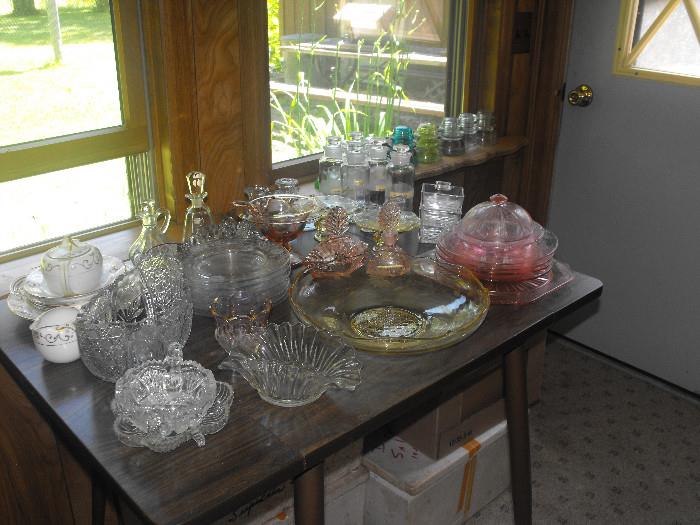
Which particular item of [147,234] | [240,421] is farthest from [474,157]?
[240,421]

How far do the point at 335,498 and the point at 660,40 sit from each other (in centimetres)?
161

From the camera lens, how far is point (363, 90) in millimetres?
2203

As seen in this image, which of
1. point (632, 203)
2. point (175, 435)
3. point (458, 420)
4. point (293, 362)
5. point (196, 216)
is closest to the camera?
point (175, 435)

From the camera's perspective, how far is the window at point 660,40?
2.12 metres

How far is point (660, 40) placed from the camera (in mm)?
2191

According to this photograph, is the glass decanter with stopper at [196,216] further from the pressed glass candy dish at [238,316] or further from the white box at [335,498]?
the white box at [335,498]

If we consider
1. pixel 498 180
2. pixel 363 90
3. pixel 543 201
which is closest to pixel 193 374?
pixel 363 90

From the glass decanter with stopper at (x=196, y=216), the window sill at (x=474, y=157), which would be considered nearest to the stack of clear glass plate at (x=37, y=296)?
the glass decanter with stopper at (x=196, y=216)

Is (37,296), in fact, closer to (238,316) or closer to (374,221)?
(238,316)

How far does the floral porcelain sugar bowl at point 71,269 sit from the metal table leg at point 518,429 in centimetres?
85

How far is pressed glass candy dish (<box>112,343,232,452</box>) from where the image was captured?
1.00m

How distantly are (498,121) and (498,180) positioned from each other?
19 cm

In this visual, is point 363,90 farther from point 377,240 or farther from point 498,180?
point 377,240

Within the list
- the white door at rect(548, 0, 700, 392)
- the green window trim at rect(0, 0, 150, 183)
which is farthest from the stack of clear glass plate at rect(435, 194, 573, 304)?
the white door at rect(548, 0, 700, 392)
